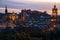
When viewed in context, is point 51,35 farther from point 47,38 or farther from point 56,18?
point 56,18

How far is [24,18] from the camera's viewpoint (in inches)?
2867

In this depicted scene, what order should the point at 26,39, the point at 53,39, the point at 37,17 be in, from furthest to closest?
the point at 37,17, the point at 53,39, the point at 26,39

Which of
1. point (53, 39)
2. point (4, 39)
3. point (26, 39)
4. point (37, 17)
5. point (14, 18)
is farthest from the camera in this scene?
point (37, 17)

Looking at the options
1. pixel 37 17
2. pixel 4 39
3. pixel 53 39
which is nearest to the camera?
pixel 4 39

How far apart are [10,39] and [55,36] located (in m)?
6.10

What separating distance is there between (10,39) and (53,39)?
208 inches

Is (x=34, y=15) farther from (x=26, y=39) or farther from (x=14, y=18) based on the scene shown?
(x=26, y=39)

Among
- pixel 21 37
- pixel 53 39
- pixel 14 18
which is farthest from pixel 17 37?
pixel 14 18

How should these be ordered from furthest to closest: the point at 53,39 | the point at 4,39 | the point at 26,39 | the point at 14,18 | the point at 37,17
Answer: the point at 37,17
the point at 14,18
the point at 53,39
the point at 4,39
the point at 26,39

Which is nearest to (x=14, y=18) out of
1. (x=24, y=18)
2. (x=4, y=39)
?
(x=24, y=18)

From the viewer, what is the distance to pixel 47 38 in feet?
75.3

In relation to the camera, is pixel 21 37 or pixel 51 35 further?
pixel 51 35

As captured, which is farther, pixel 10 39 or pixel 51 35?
pixel 51 35

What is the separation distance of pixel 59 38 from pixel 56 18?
162ft
